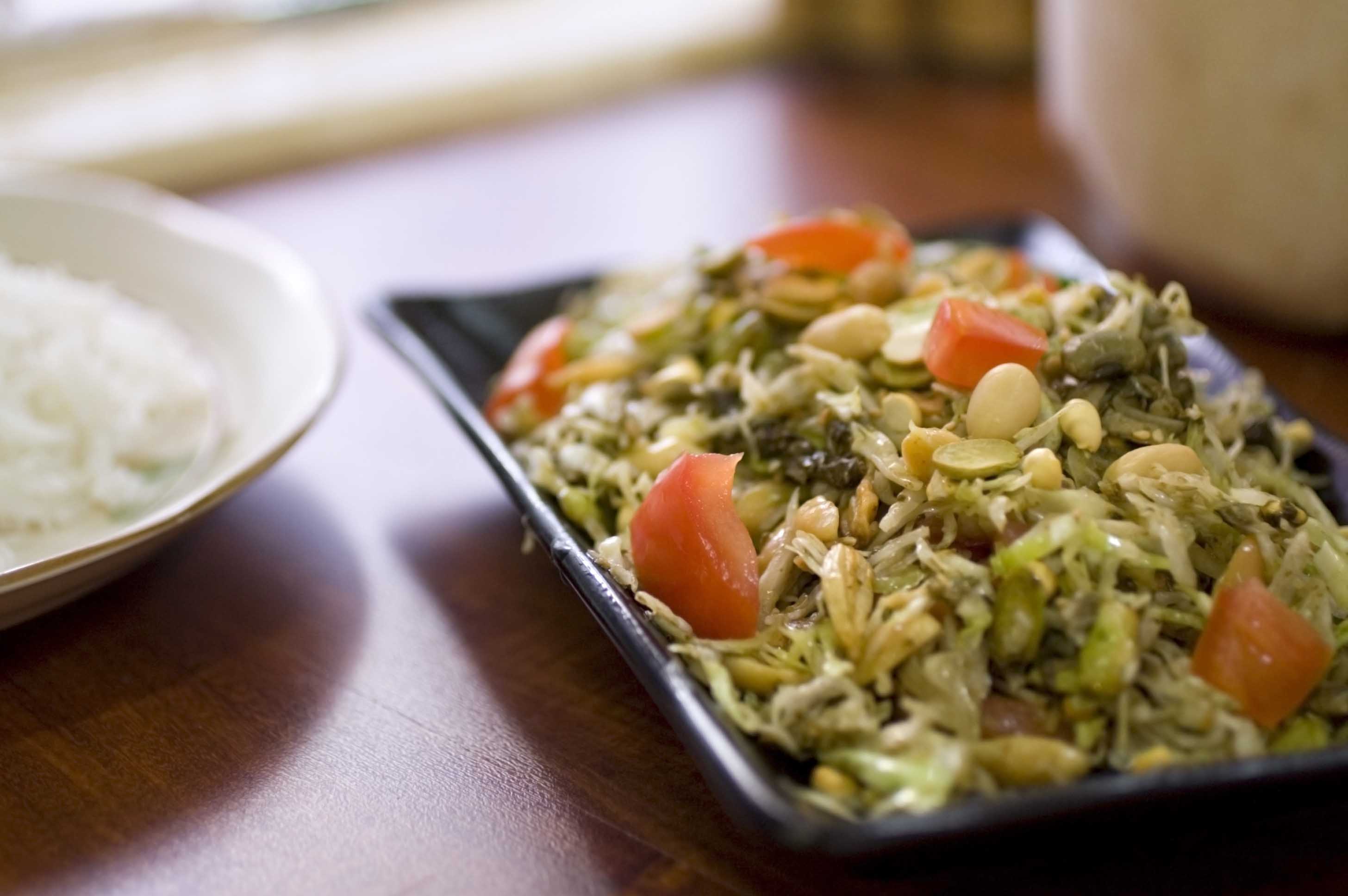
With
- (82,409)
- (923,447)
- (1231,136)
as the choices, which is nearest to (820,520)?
(923,447)

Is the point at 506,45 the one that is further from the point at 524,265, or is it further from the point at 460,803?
the point at 460,803

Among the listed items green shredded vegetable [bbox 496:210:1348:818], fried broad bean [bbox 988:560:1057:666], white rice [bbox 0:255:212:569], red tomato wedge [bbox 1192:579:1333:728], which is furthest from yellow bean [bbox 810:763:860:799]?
white rice [bbox 0:255:212:569]

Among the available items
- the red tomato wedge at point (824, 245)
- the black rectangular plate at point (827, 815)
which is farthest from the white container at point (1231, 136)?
the red tomato wedge at point (824, 245)

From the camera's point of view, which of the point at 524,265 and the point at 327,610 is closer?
the point at 327,610

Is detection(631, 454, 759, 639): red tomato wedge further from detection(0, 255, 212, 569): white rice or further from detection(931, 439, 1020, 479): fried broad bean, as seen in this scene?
detection(0, 255, 212, 569): white rice

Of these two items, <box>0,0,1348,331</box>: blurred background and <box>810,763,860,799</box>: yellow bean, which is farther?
<box>0,0,1348,331</box>: blurred background

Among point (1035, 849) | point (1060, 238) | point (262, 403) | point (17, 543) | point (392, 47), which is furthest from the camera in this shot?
point (392, 47)

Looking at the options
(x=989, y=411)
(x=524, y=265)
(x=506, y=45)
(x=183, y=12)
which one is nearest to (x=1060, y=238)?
(x=989, y=411)
